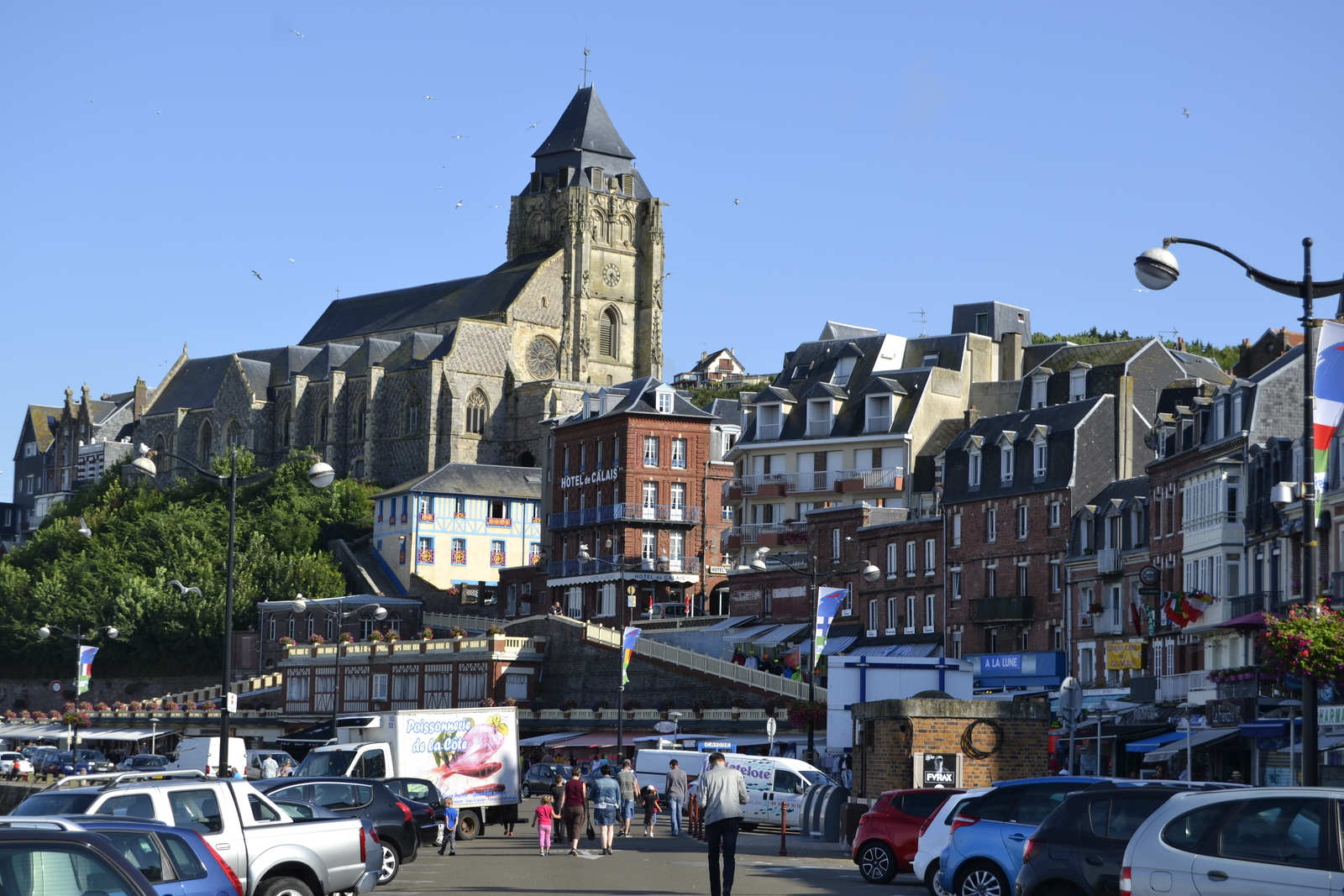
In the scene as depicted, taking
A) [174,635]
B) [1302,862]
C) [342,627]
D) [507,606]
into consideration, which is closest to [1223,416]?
[1302,862]

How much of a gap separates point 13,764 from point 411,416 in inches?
2357

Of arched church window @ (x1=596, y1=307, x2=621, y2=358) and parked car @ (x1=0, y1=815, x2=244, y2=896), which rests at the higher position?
arched church window @ (x1=596, y1=307, x2=621, y2=358)

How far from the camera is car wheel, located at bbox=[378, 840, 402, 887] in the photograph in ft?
88.3

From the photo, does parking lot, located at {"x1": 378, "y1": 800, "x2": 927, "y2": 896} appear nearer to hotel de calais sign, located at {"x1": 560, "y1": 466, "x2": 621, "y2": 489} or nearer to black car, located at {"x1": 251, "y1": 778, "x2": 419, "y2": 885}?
black car, located at {"x1": 251, "y1": 778, "x2": 419, "y2": 885}

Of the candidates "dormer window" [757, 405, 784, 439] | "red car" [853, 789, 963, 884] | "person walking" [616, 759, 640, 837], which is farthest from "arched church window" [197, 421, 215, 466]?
"red car" [853, 789, 963, 884]

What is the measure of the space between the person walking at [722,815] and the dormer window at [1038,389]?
5693cm

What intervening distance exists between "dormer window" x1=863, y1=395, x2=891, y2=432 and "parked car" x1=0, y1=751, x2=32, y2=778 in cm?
3516

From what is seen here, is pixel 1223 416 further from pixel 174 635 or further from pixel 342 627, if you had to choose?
pixel 174 635

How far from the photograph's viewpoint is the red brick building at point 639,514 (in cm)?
8844

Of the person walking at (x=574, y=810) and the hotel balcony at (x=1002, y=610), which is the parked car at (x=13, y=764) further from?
the person walking at (x=574, y=810)

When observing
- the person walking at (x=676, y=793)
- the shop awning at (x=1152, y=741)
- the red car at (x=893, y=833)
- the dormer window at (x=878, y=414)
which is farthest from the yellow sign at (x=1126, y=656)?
the red car at (x=893, y=833)

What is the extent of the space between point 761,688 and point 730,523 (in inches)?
1162

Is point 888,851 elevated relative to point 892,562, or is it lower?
lower

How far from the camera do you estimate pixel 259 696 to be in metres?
91.3
